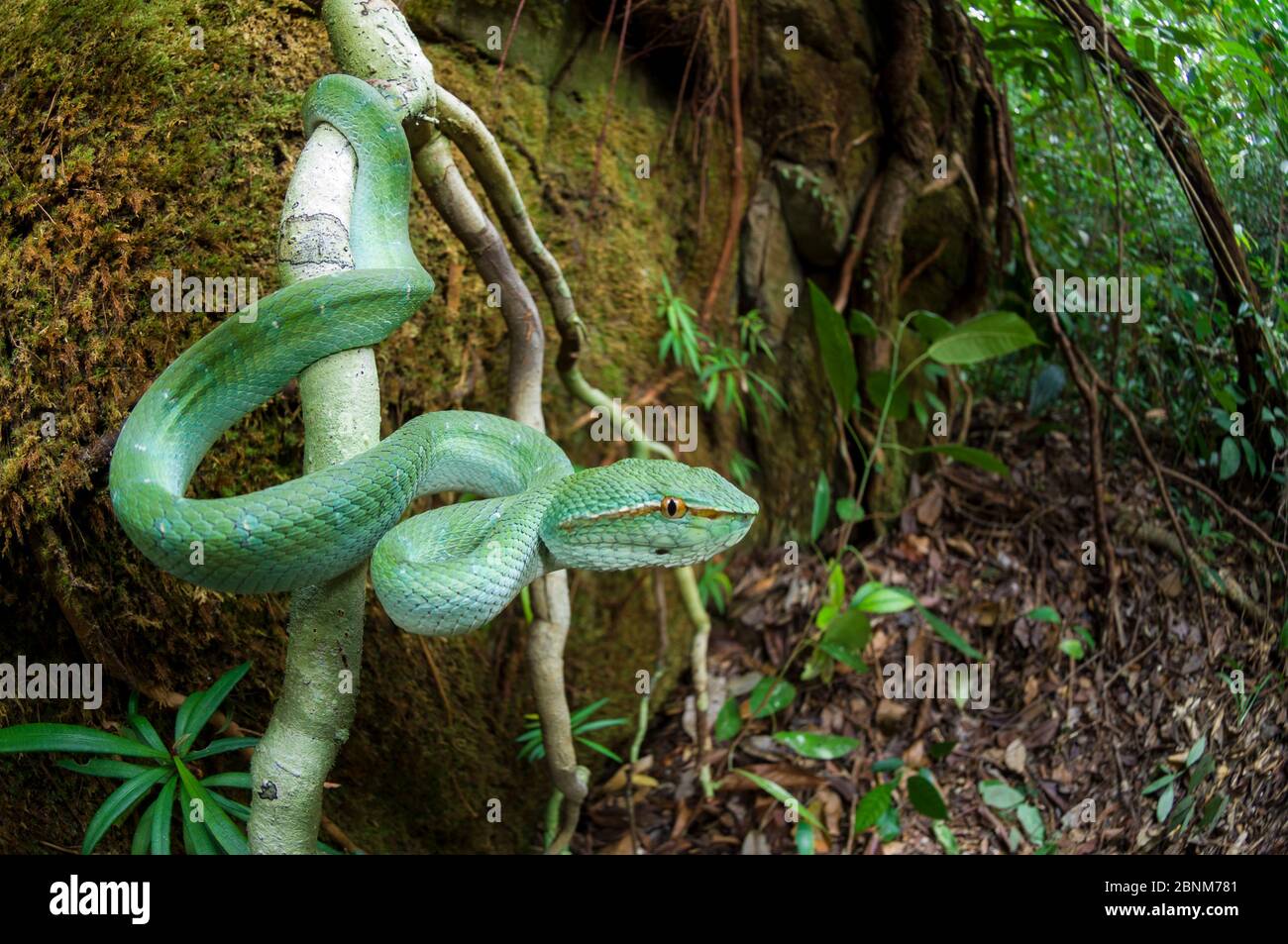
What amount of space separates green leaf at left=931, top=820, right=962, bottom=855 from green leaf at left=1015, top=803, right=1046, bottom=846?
0.19 metres

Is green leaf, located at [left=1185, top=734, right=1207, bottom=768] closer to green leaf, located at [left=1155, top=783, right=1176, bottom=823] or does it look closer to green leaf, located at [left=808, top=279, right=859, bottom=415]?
green leaf, located at [left=1155, top=783, right=1176, bottom=823]

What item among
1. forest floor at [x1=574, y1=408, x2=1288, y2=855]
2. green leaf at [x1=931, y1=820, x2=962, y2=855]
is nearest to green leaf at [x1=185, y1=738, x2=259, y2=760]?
forest floor at [x1=574, y1=408, x2=1288, y2=855]

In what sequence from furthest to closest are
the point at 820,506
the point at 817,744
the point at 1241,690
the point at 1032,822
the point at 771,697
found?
the point at 820,506 < the point at 771,697 < the point at 817,744 < the point at 1032,822 < the point at 1241,690

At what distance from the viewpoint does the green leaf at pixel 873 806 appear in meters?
2.37

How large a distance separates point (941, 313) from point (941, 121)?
0.74 meters

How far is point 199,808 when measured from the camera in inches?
62.2

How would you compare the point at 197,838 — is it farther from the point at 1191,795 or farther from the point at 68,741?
the point at 1191,795

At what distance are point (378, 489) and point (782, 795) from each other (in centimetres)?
179

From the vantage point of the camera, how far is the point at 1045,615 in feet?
8.82

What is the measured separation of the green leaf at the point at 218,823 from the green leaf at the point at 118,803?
69mm

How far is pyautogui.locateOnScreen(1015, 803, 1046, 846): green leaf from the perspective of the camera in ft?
7.35

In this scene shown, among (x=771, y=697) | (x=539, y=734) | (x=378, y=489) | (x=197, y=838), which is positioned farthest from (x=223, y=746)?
(x=771, y=697)

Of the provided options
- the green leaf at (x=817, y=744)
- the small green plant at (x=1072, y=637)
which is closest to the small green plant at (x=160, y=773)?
the green leaf at (x=817, y=744)
